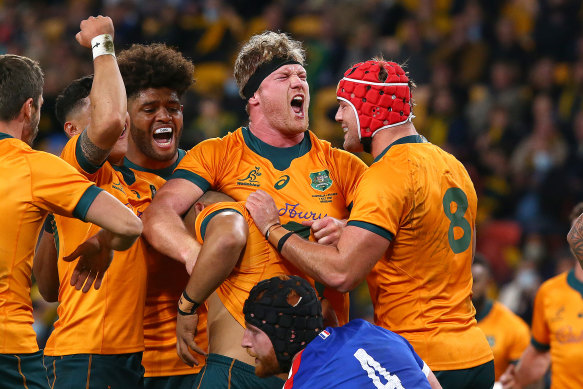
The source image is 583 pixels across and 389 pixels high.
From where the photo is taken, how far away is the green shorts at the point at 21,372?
390 cm

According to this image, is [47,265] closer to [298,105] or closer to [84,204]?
[84,204]

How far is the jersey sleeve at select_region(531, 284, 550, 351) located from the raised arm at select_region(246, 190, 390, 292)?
3.33m

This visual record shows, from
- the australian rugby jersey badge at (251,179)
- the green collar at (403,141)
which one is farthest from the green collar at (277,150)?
the green collar at (403,141)

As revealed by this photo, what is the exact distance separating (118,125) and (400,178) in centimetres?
146

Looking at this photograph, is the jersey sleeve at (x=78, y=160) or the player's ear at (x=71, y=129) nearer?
the jersey sleeve at (x=78, y=160)

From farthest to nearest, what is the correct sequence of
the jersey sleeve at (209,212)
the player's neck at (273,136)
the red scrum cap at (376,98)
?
the player's neck at (273,136) → the red scrum cap at (376,98) → the jersey sleeve at (209,212)

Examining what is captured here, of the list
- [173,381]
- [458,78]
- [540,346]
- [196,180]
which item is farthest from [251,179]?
[458,78]

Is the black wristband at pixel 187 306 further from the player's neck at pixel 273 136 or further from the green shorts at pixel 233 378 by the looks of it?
the player's neck at pixel 273 136

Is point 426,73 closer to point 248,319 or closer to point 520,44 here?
point 520,44

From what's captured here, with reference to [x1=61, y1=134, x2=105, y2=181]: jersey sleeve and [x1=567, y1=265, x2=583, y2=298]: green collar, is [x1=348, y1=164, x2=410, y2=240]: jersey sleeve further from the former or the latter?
[x1=567, y1=265, x2=583, y2=298]: green collar

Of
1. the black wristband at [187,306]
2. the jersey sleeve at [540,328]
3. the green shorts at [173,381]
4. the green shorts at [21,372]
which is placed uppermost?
the black wristband at [187,306]

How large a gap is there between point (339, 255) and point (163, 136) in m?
1.64

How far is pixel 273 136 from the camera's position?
4840 millimetres

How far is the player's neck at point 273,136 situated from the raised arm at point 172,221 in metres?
0.51
